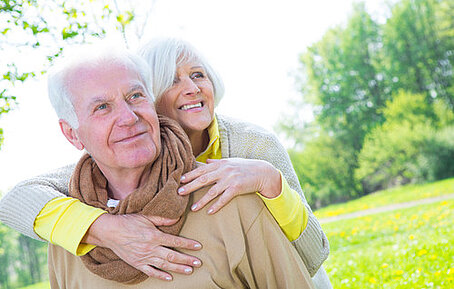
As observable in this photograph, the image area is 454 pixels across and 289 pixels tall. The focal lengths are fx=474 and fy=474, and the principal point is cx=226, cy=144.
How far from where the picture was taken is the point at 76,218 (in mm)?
2078

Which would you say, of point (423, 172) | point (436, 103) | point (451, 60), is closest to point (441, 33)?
point (451, 60)

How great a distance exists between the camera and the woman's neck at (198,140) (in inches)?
114

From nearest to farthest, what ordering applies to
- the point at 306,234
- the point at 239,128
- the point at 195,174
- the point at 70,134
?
the point at 195,174, the point at 70,134, the point at 306,234, the point at 239,128

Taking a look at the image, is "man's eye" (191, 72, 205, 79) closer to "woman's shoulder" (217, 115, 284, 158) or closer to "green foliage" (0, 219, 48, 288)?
"woman's shoulder" (217, 115, 284, 158)

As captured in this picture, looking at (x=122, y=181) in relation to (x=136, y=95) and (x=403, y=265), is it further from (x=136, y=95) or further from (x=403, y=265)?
(x=403, y=265)

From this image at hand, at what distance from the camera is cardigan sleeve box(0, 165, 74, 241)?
221 centimetres

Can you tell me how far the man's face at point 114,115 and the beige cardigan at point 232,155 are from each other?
403mm

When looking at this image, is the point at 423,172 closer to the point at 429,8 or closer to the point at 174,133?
the point at 429,8

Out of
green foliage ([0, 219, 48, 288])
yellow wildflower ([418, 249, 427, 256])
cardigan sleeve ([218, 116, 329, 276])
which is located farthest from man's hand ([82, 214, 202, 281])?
green foliage ([0, 219, 48, 288])

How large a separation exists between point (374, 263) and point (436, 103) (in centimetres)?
2944

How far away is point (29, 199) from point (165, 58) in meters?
1.07

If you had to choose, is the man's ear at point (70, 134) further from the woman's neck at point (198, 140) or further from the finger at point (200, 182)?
the woman's neck at point (198, 140)

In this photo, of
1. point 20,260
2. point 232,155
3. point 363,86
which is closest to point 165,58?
point 232,155

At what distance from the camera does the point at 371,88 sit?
3531 cm
